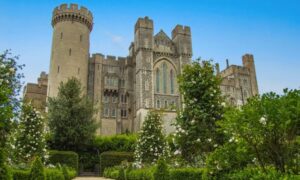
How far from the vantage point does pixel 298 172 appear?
5273 millimetres

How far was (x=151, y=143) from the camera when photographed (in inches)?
731

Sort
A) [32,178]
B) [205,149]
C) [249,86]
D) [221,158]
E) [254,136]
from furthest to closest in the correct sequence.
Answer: [249,86], [205,149], [32,178], [221,158], [254,136]

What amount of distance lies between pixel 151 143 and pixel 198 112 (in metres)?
7.44

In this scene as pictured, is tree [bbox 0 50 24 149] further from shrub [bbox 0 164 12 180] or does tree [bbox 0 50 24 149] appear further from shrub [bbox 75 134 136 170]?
shrub [bbox 75 134 136 170]

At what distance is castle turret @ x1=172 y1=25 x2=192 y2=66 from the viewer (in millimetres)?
41594

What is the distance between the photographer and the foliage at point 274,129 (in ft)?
17.7

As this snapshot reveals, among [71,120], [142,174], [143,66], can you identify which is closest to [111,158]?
[71,120]

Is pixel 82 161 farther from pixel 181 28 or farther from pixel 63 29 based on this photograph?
pixel 181 28

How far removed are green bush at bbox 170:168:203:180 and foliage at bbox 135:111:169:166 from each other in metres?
8.60

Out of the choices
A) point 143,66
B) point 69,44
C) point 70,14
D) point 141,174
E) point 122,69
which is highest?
point 70,14

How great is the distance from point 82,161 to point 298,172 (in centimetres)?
2123

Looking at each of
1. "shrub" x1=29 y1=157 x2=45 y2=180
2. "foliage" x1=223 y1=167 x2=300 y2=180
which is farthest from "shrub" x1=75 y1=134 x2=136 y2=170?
"foliage" x1=223 y1=167 x2=300 y2=180

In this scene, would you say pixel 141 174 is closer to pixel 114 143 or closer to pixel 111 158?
pixel 111 158

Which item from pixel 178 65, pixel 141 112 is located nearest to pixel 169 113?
pixel 141 112
